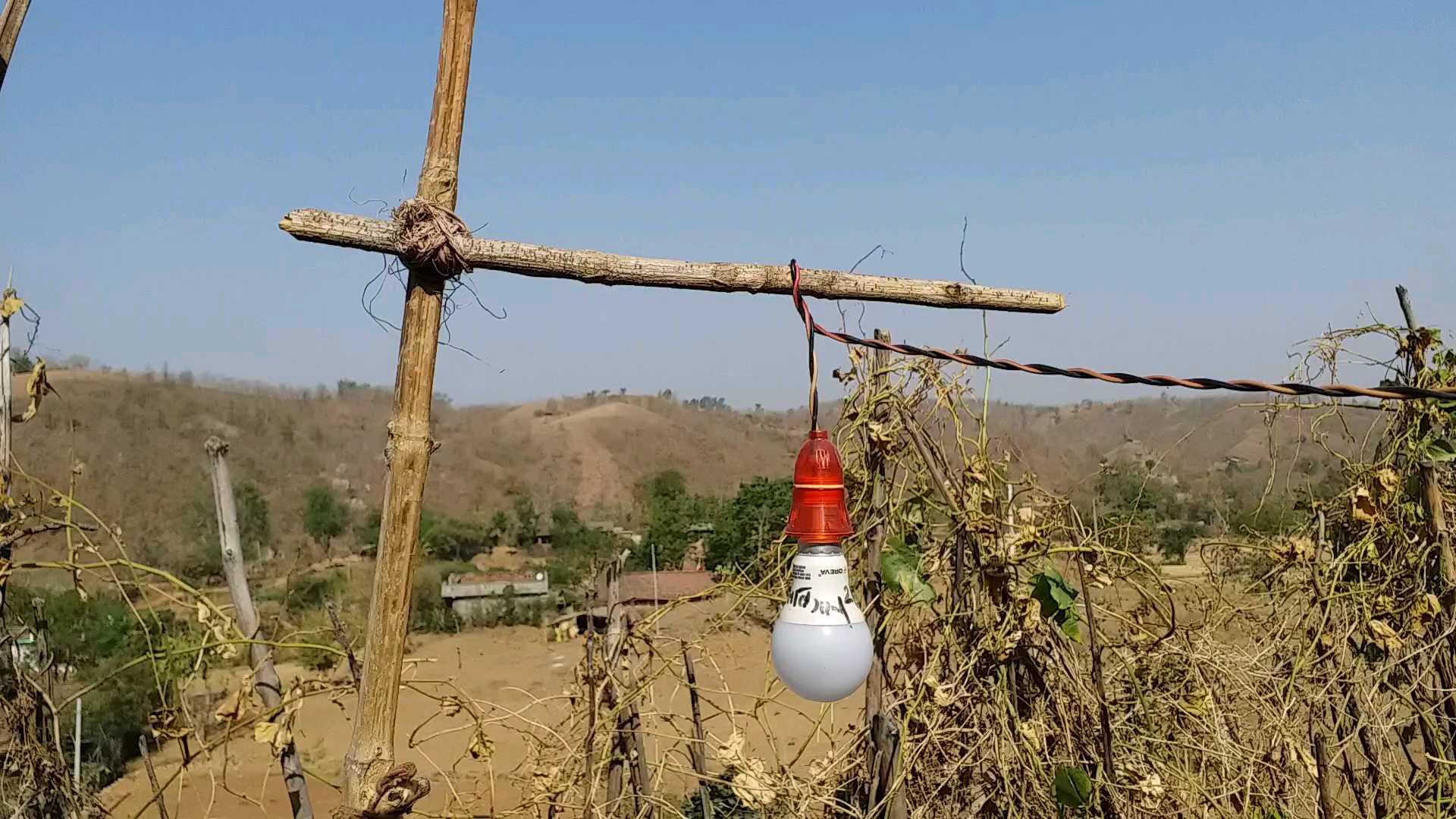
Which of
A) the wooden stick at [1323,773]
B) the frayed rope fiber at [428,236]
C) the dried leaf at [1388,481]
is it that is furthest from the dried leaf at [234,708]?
the dried leaf at [1388,481]

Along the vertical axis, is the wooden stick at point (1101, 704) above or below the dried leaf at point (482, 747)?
above

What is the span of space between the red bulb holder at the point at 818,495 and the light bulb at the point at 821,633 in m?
0.04

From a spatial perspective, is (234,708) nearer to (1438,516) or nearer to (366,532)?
(1438,516)

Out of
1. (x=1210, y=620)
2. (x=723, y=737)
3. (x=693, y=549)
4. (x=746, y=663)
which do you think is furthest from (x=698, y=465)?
(x=1210, y=620)

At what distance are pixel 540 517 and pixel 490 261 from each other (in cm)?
1817

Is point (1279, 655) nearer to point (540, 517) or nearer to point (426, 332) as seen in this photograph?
point (426, 332)

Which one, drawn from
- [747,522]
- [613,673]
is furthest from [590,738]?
[747,522]

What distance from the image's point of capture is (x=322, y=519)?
57.7 ft

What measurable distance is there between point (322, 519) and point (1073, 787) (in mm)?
18035

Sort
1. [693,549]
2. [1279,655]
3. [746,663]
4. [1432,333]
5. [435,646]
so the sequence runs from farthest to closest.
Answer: [693,549], [435,646], [746,663], [1279,655], [1432,333]

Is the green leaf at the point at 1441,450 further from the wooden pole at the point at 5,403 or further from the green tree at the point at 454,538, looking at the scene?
the green tree at the point at 454,538

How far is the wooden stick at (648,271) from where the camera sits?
1.31 meters

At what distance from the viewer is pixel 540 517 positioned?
19000 millimetres

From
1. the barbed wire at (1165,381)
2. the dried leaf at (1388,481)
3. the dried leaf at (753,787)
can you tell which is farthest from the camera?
the dried leaf at (1388,481)
